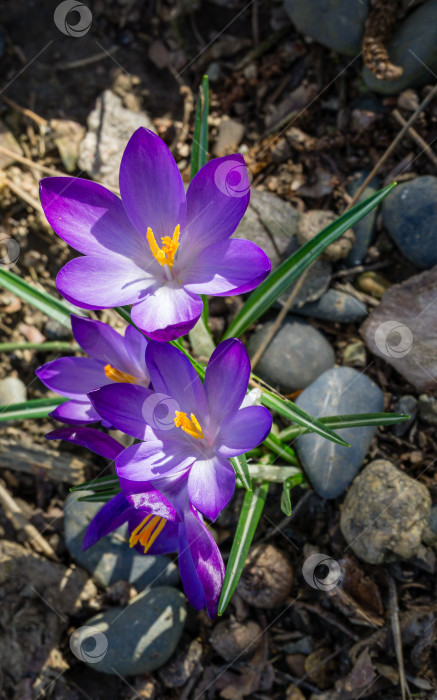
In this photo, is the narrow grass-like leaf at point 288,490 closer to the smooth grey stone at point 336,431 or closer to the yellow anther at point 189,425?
the smooth grey stone at point 336,431

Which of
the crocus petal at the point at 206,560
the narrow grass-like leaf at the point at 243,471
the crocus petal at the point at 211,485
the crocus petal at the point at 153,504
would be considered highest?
the crocus petal at the point at 211,485

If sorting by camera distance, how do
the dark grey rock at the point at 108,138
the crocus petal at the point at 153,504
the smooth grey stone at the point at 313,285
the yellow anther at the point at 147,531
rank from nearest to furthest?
1. the crocus petal at the point at 153,504
2. the yellow anther at the point at 147,531
3. the smooth grey stone at the point at 313,285
4. the dark grey rock at the point at 108,138

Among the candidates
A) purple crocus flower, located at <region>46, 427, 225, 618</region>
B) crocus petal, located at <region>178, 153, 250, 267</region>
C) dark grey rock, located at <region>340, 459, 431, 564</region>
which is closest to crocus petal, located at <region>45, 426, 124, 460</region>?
purple crocus flower, located at <region>46, 427, 225, 618</region>

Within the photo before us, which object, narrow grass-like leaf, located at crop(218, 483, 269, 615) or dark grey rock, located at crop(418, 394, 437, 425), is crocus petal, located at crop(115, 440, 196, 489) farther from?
dark grey rock, located at crop(418, 394, 437, 425)

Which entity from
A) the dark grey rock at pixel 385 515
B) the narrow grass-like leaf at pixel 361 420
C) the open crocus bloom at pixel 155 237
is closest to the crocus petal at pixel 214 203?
the open crocus bloom at pixel 155 237

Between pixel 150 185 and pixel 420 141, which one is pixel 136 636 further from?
pixel 420 141

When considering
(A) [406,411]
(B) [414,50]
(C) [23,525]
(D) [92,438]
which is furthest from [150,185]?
(C) [23,525]
